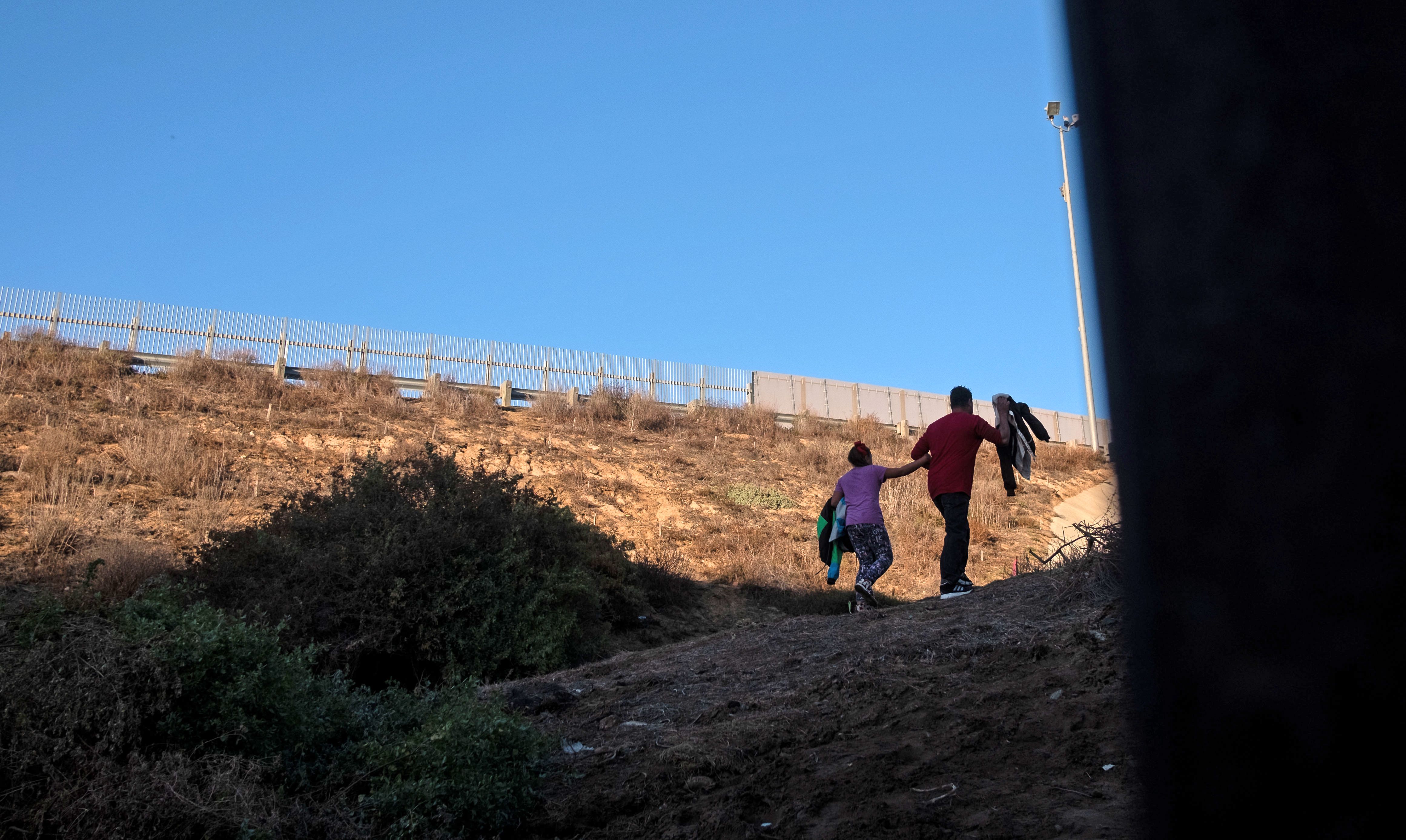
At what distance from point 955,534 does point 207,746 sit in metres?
6.11

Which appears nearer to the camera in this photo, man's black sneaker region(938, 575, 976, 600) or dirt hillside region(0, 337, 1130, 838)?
dirt hillside region(0, 337, 1130, 838)

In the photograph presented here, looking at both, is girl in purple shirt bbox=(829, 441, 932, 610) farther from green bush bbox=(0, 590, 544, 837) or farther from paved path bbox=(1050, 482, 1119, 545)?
paved path bbox=(1050, 482, 1119, 545)

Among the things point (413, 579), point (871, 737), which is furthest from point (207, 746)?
point (413, 579)

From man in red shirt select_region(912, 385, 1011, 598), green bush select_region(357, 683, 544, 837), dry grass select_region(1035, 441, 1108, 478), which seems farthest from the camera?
dry grass select_region(1035, 441, 1108, 478)

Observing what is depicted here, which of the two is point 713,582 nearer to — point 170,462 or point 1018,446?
point 170,462

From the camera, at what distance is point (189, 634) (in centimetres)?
433

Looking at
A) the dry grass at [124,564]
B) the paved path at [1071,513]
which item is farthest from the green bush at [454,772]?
the paved path at [1071,513]

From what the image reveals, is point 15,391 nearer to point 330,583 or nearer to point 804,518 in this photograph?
point 330,583

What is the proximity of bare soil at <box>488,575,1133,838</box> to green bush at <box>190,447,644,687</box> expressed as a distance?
2241mm

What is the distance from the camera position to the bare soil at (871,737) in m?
3.45

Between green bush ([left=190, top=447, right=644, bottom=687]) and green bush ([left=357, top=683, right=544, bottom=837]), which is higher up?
green bush ([left=190, top=447, right=644, bottom=687])

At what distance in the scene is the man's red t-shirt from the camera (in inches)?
333

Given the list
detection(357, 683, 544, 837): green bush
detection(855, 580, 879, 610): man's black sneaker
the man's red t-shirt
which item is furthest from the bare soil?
detection(855, 580, 879, 610): man's black sneaker

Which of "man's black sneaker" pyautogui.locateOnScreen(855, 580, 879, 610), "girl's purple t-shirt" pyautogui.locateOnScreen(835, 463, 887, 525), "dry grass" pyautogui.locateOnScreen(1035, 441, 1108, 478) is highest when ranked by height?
"dry grass" pyautogui.locateOnScreen(1035, 441, 1108, 478)
